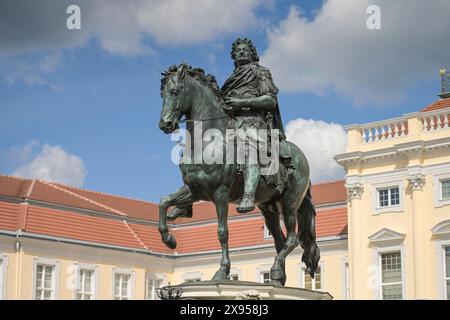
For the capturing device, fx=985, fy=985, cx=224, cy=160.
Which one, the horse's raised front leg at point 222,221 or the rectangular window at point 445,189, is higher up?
the rectangular window at point 445,189

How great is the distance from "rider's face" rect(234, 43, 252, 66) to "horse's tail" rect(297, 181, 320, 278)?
1878mm

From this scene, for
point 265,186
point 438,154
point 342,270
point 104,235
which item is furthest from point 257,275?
point 265,186

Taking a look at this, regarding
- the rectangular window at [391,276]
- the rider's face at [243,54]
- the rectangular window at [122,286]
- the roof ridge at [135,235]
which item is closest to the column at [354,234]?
the rectangular window at [391,276]

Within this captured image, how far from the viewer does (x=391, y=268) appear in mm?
40469

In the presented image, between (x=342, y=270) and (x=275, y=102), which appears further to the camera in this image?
(x=342, y=270)

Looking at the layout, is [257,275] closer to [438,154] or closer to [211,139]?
[438,154]

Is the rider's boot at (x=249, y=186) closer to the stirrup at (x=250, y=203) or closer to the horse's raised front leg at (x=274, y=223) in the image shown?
the stirrup at (x=250, y=203)

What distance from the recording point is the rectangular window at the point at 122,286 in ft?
145

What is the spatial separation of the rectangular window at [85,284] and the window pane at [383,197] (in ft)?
42.1

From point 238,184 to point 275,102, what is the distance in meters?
1.13

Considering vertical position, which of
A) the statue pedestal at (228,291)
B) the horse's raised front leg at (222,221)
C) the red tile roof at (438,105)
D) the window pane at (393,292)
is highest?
the red tile roof at (438,105)

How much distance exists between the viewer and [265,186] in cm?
1190
